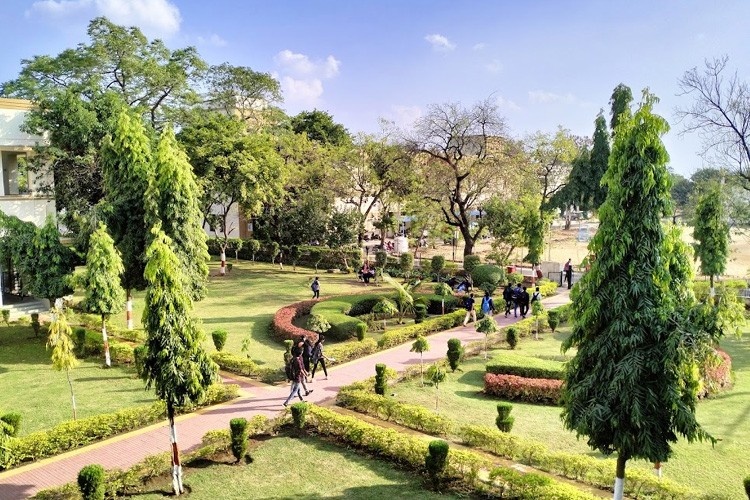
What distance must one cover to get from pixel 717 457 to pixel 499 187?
24822mm

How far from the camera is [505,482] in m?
9.59

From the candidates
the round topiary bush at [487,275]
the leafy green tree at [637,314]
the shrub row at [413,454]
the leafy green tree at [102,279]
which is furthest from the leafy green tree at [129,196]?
the round topiary bush at [487,275]

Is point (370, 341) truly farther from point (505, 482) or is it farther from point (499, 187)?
point (499, 187)

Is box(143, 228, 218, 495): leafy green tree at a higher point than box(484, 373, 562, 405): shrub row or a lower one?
higher

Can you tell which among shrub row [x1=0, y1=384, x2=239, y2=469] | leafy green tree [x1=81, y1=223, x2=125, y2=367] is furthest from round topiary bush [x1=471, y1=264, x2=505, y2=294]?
shrub row [x1=0, y1=384, x2=239, y2=469]

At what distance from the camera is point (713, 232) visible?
1054 inches

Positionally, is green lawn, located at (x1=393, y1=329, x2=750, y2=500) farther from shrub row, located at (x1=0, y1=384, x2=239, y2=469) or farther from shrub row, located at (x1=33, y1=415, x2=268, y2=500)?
shrub row, located at (x1=0, y1=384, x2=239, y2=469)

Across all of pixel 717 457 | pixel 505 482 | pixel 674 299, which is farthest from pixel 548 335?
pixel 674 299

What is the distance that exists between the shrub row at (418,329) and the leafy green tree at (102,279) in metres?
8.45

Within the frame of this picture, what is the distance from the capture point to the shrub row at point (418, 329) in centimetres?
1945

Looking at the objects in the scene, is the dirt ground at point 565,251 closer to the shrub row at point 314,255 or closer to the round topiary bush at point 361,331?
the shrub row at point 314,255

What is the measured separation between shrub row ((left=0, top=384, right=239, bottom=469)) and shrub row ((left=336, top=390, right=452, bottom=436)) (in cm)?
375

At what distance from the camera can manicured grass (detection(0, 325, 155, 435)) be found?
13.8 m

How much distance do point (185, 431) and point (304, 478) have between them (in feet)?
11.6
